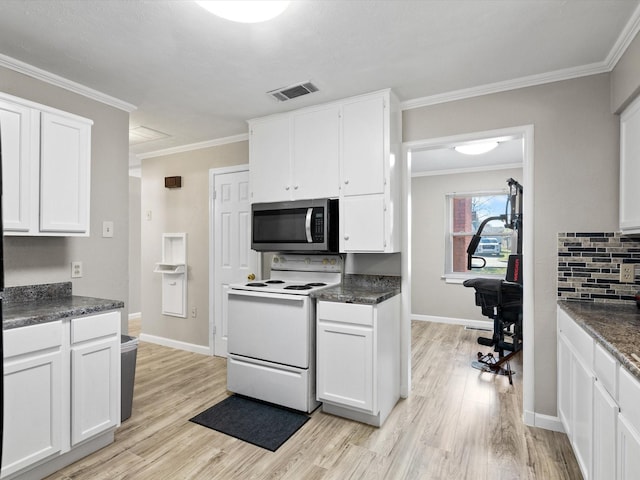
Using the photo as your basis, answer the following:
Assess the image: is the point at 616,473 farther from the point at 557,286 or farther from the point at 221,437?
the point at 221,437

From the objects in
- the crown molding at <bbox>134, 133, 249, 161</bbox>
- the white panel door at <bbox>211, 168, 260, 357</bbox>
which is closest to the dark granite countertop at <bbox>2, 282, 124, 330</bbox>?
the white panel door at <bbox>211, 168, 260, 357</bbox>

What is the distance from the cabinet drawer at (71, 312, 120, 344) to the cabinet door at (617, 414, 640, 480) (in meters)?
2.49

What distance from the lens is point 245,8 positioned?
162cm

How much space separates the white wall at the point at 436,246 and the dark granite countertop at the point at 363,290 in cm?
286

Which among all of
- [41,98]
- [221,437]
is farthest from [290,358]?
[41,98]

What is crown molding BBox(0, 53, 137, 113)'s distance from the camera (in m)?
2.27

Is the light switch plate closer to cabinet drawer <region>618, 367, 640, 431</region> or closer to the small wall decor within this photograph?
the small wall decor

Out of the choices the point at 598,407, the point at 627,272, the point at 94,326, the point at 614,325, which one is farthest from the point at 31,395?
the point at 627,272

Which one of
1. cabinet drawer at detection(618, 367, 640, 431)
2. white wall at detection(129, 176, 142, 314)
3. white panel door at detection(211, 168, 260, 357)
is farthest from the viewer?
white wall at detection(129, 176, 142, 314)

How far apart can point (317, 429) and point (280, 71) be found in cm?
243

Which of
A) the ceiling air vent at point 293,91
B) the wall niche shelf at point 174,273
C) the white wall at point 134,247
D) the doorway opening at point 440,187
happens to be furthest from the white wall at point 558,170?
the white wall at point 134,247

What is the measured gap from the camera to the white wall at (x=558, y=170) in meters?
2.32

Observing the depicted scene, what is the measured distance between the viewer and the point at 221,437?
2.34 m

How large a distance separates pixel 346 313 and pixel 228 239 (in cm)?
192
